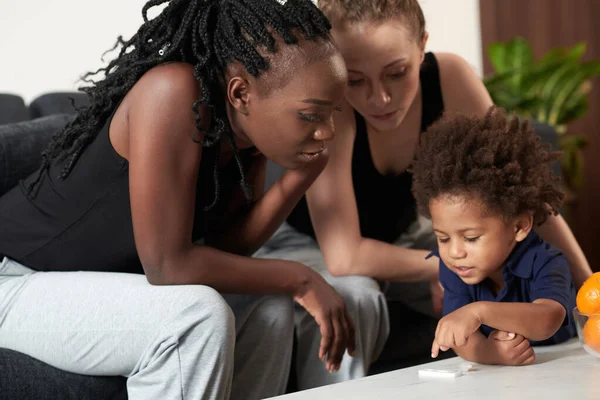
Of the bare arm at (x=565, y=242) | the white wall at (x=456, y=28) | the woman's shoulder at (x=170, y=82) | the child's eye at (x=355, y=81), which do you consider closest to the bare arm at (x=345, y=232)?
the child's eye at (x=355, y=81)

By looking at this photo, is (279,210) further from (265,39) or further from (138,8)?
(138,8)

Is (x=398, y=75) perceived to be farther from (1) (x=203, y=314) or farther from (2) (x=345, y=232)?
(1) (x=203, y=314)

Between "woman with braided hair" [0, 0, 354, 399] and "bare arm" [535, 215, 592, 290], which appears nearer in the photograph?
"woman with braided hair" [0, 0, 354, 399]

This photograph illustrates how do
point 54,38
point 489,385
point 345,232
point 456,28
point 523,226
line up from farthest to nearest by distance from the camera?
1. point 456,28
2. point 54,38
3. point 345,232
4. point 523,226
5. point 489,385

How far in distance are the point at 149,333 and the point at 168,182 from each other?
24 cm

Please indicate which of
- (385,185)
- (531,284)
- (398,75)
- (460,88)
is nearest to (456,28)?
(460,88)

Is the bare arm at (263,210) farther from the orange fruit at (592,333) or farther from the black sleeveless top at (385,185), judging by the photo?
the orange fruit at (592,333)

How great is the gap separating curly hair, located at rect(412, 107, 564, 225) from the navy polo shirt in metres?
0.07

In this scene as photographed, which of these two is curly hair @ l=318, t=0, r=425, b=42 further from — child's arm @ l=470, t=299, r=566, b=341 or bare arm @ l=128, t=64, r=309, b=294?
child's arm @ l=470, t=299, r=566, b=341

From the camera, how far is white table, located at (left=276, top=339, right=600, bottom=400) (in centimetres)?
99

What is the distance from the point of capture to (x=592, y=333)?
3.67 ft

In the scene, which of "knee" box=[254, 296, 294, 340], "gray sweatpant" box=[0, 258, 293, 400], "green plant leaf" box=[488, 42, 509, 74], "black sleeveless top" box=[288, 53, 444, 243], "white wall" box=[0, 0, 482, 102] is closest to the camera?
"gray sweatpant" box=[0, 258, 293, 400]

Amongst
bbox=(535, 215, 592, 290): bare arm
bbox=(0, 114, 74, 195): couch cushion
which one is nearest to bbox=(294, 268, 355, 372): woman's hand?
bbox=(535, 215, 592, 290): bare arm

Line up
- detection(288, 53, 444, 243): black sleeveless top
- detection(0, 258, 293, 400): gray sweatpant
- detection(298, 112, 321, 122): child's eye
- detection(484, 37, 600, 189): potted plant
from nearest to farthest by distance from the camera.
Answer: detection(0, 258, 293, 400): gray sweatpant → detection(298, 112, 321, 122): child's eye → detection(288, 53, 444, 243): black sleeveless top → detection(484, 37, 600, 189): potted plant
